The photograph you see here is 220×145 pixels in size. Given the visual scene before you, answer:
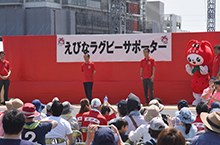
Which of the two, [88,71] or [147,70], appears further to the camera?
[88,71]

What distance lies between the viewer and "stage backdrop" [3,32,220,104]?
1152 centimetres

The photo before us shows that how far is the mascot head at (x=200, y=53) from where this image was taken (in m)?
10.4

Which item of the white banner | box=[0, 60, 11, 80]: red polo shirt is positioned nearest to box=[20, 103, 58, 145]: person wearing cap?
box=[0, 60, 11, 80]: red polo shirt

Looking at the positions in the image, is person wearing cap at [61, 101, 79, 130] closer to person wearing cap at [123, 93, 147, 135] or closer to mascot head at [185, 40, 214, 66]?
person wearing cap at [123, 93, 147, 135]

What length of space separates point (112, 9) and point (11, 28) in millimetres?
12525

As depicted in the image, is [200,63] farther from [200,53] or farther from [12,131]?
[12,131]

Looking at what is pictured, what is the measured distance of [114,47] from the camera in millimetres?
12000

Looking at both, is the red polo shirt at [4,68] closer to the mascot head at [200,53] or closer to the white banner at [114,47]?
the white banner at [114,47]

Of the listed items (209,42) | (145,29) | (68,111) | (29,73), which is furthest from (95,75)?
(145,29)

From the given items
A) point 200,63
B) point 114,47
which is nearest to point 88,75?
point 114,47

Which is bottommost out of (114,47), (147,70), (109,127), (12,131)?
(109,127)

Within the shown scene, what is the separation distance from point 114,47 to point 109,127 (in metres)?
8.30

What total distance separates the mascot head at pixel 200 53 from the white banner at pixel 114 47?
1.14m

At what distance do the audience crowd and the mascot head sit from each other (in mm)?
4965
